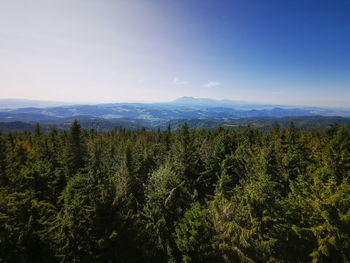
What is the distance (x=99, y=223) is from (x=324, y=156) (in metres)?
30.1

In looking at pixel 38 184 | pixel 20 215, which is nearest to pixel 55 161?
pixel 38 184

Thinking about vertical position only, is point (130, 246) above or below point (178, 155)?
below

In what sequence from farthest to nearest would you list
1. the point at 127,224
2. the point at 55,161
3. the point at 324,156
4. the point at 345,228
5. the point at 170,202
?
1. the point at 55,161
2. the point at 324,156
3. the point at 170,202
4. the point at 127,224
5. the point at 345,228

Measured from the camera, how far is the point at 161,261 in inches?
679

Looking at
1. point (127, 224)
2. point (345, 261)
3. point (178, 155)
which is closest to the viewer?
point (345, 261)

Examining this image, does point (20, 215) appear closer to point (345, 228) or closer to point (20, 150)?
point (345, 228)

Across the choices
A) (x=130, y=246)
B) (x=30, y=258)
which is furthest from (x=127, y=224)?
(x=30, y=258)

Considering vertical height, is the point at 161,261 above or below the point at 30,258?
below

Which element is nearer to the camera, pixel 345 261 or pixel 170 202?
pixel 345 261

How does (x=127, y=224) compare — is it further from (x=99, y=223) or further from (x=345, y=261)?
(x=345, y=261)

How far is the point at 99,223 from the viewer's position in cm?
1333

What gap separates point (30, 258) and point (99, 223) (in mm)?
6343

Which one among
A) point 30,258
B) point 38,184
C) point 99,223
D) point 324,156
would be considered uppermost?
point 324,156

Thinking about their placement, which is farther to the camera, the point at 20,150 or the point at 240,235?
the point at 20,150
